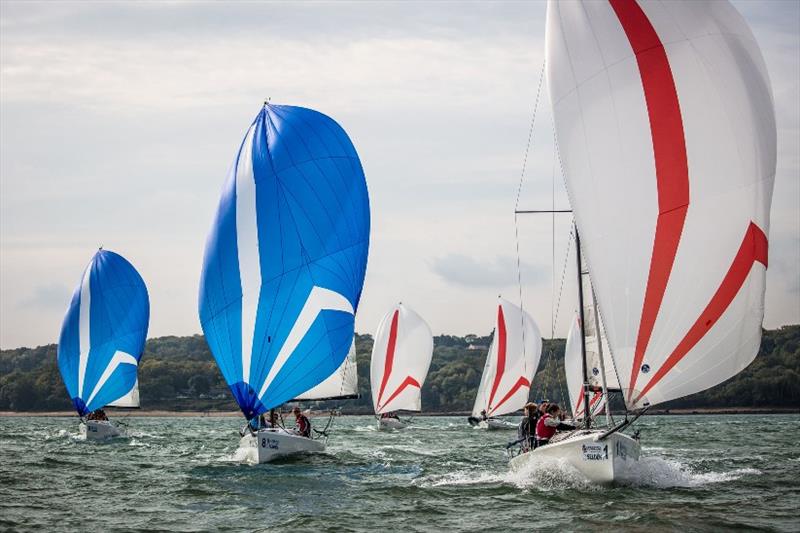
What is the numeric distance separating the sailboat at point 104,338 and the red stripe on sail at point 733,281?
27861 millimetres

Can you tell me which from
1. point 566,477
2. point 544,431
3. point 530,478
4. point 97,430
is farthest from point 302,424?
point 97,430

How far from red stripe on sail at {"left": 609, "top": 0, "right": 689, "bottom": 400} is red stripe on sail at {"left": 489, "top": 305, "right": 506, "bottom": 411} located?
3378 cm

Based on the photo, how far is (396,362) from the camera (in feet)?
181

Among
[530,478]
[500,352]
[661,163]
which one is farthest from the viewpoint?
[500,352]

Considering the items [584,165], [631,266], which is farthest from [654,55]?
[631,266]

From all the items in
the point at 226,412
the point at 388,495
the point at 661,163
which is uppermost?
the point at 661,163

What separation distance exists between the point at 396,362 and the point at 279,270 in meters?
31.5

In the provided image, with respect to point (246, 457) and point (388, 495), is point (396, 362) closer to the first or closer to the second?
point (246, 457)

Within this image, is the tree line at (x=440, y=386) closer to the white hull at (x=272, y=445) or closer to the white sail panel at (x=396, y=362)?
the white sail panel at (x=396, y=362)

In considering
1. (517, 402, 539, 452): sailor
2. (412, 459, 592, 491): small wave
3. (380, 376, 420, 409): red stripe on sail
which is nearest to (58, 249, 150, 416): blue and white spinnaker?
(380, 376, 420, 409): red stripe on sail

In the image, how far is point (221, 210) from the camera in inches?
977

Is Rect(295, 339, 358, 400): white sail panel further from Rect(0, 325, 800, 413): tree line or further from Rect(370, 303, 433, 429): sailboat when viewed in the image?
Rect(0, 325, 800, 413): tree line

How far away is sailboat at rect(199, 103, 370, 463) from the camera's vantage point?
24.2 m

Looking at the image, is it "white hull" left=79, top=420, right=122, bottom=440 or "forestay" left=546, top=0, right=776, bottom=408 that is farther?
"white hull" left=79, top=420, right=122, bottom=440
